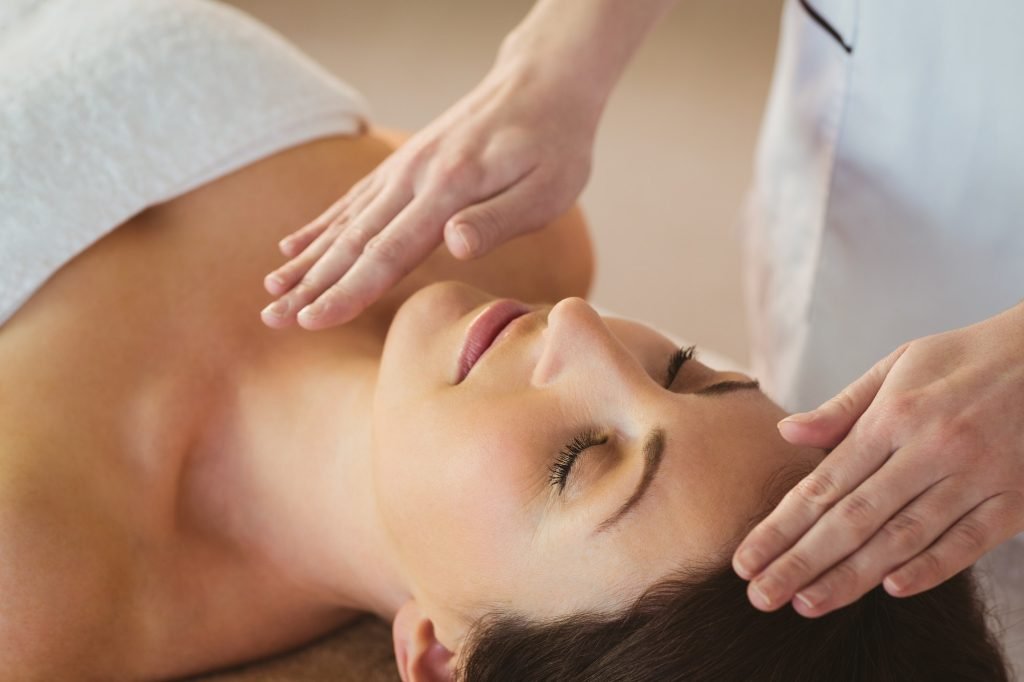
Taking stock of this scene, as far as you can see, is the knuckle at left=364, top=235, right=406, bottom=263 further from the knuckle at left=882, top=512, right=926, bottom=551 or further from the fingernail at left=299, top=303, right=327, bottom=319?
the knuckle at left=882, top=512, right=926, bottom=551

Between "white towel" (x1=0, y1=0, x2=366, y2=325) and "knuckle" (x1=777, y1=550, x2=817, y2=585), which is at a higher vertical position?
"white towel" (x1=0, y1=0, x2=366, y2=325)

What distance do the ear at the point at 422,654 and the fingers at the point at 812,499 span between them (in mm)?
358

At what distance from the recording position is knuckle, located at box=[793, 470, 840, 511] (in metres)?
0.77

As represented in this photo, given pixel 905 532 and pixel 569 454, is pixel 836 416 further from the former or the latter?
pixel 569 454

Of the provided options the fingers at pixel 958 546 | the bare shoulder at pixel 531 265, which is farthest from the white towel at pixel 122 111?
the fingers at pixel 958 546

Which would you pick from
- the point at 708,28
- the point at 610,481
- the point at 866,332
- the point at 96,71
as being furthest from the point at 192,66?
the point at 708,28

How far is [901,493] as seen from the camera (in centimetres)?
76

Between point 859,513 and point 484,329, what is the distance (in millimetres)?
393

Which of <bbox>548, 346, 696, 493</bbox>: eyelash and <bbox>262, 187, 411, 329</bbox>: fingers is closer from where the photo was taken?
<bbox>548, 346, 696, 493</bbox>: eyelash

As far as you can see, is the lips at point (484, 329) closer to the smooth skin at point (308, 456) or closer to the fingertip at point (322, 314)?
the smooth skin at point (308, 456)

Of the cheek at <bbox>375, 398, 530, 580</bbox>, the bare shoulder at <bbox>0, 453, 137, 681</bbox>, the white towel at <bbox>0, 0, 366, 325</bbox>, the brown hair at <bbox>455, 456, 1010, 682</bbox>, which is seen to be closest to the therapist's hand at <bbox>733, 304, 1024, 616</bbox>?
the brown hair at <bbox>455, 456, 1010, 682</bbox>

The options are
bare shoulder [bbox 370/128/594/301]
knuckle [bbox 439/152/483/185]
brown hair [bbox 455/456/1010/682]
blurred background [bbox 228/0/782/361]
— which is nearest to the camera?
brown hair [bbox 455/456/1010/682]

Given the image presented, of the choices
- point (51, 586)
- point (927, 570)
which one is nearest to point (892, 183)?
point (927, 570)

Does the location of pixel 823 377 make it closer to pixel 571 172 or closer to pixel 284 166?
pixel 571 172
